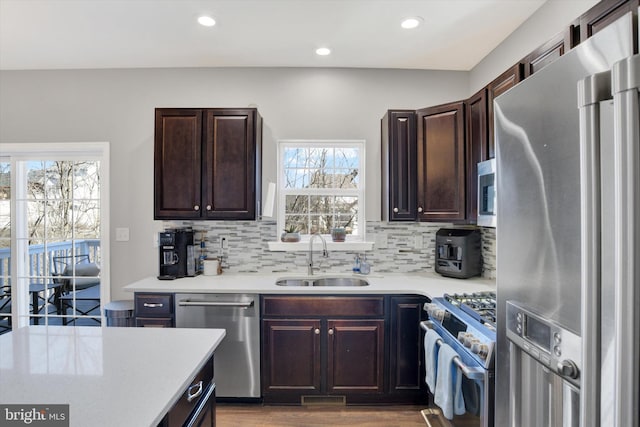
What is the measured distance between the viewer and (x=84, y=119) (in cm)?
315

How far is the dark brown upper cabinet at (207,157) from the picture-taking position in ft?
9.12

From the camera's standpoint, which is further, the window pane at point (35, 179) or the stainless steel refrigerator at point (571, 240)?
the window pane at point (35, 179)

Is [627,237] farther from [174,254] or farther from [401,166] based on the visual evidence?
[174,254]

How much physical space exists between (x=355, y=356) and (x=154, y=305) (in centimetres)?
157

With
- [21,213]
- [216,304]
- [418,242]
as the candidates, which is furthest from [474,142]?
[21,213]

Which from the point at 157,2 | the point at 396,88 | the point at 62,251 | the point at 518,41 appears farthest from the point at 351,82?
the point at 62,251

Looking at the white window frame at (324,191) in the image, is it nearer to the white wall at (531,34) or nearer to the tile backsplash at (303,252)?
the tile backsplash at (303,252)

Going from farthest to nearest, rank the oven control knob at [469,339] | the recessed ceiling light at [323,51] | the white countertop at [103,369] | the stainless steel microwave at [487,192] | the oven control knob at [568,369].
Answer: the recessed ceiling light at [323,51] → the stainless steel microwave at [487,192] → the oven control knob at [469,339] → the white countertop at [103,369] → the oven control knob at [568,369]

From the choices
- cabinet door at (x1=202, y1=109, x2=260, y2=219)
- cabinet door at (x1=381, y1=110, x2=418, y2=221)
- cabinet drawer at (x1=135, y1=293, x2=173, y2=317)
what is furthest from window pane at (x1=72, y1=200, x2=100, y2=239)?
cabinet door at (x1=381, y1=110, x2=418, y2=221)

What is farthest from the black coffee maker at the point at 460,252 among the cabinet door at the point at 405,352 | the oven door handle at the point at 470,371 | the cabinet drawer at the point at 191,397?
the cabinet drawer at the point at 191,397

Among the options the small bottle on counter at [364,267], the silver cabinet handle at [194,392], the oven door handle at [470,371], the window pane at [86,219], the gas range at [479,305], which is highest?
the window pane at [86,219]

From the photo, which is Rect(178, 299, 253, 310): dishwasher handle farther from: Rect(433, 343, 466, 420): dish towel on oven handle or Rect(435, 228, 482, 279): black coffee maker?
Rect(435, 228, 482, 279): black coffee maker

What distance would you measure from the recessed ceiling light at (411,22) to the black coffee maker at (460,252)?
1658 millimetres

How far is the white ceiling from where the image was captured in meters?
2.19
